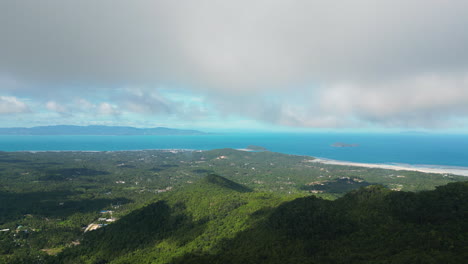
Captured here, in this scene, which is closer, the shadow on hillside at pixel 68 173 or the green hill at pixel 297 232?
the green hill at pixel 297 232

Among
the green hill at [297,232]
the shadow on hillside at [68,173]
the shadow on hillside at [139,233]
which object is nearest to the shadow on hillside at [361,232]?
the green hill at [297,232]

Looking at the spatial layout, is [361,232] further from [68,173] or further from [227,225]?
[68,173]

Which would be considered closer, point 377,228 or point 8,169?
point 377,228

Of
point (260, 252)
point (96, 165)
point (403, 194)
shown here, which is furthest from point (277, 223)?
point (96, 165)

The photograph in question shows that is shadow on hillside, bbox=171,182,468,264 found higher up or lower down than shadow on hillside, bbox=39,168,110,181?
higher up

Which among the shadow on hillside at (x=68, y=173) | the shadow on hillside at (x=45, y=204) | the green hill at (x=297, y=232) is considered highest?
the green hill at (x=297, y=232)

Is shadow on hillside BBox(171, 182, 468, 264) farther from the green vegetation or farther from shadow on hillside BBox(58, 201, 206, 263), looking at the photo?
shadow on hillside BBox(58, 201, 206, 263)

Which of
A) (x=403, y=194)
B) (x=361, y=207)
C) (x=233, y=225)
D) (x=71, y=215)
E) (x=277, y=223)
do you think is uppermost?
(x=403, y=194)

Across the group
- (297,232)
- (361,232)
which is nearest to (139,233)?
(297,232)

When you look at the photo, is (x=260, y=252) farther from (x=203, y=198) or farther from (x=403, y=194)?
(x=203, y=198)

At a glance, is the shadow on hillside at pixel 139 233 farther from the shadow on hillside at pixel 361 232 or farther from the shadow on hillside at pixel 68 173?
the shadow on hillside at pixel 68 173

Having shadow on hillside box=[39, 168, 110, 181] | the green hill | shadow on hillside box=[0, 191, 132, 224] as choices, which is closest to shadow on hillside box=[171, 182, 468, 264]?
the green hill
